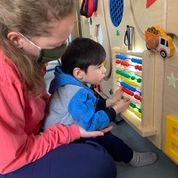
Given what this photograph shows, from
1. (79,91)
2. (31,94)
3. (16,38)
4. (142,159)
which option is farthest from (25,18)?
(142,159)

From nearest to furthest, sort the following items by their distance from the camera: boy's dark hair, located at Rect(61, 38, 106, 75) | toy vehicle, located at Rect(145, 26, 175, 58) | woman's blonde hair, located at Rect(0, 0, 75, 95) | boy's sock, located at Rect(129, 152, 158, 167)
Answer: woman's blonde hair, located at Rect(0, 0, 75, 95), toy vehicle, located at Rect(145, 26, 175, 58), boy's dark hair, located at Rect(61, 38, 106, 75), boy's sock, located at Rect(129, 152, 158, 167)

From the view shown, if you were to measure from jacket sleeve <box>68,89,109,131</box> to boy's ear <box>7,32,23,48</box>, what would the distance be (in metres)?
0.26

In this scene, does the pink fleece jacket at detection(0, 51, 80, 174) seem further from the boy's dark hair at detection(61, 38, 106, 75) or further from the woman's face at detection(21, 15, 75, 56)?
the boy's dark hair at detection(61, 38, 106, 75)

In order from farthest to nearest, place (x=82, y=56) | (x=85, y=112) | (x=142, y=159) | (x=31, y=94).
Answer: (x=142, y=159), (x=82, y=56), (x=85, y=112), (x=31, y=94)

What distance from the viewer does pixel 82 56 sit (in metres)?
0.88

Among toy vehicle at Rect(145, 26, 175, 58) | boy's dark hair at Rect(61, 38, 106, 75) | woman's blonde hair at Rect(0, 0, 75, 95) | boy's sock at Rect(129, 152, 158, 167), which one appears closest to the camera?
woman's blonde hair at Rect(0, 0, 75, 95)

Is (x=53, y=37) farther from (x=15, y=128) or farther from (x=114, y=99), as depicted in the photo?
(x=114, y=99)

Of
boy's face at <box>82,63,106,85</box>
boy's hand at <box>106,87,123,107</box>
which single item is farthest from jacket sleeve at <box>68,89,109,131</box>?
boy's hand at <box>106,87,123,107</box>

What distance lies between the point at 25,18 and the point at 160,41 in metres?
0.38

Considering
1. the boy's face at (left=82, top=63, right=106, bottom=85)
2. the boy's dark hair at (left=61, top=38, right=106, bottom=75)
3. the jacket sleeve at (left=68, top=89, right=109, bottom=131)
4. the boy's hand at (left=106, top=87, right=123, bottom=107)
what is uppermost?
the boy's dark hair at (left=61, top=38, right=106, bottom=75)

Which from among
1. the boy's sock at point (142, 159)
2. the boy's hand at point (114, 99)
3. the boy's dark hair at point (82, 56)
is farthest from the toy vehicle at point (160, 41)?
the boy's sock at point (142, 159)

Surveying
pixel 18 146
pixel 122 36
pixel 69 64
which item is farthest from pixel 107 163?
pixel 122 36

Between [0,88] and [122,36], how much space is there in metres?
0.65

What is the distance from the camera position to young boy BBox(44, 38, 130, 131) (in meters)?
0.79
